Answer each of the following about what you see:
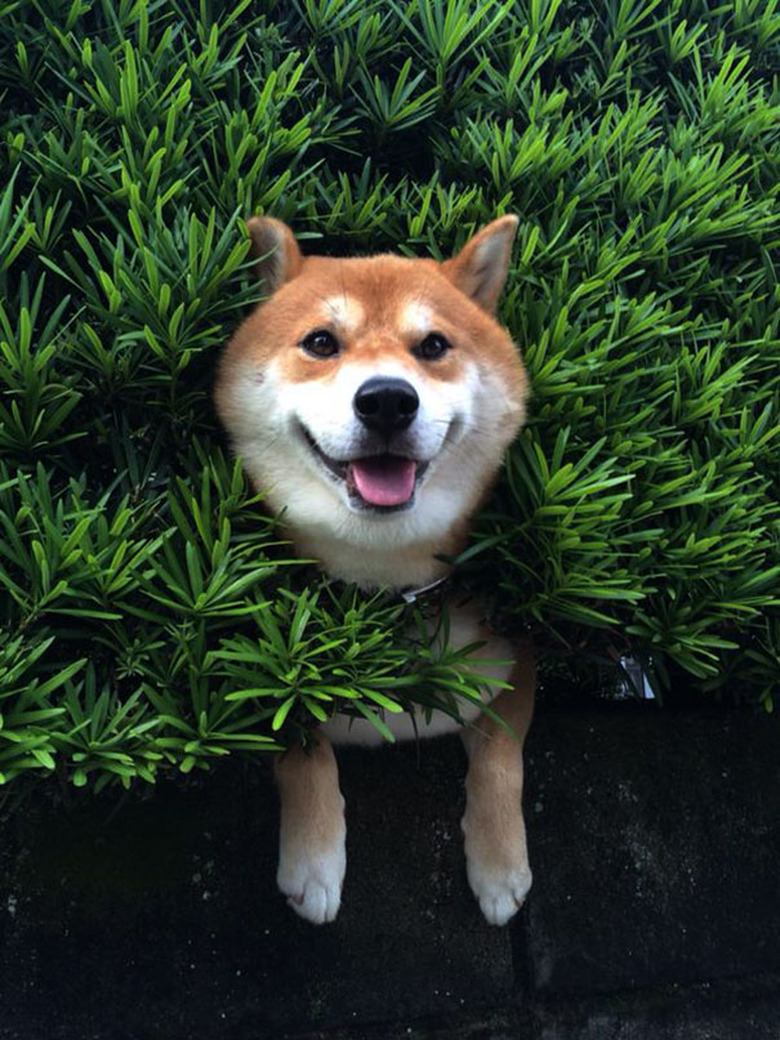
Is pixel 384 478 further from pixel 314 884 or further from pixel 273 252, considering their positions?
pixel 314 884

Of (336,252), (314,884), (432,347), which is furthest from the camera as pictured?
(336,252)

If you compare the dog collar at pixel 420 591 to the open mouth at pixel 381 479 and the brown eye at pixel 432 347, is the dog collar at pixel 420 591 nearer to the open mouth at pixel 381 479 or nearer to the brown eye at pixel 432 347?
the open mouth at pixel 381 479

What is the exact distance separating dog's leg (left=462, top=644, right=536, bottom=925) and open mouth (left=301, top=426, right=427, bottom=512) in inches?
16.6

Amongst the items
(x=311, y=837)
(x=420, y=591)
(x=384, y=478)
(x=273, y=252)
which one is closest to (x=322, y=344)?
(x=273, y=252)

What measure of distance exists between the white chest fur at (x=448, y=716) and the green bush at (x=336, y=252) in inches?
2.7

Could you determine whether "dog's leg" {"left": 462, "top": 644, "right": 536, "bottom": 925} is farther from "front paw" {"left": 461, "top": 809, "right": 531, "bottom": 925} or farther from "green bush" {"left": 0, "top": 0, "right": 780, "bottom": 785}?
"green bush" {"left": 0, "top": 0, "right": 780, "bottom": 785}

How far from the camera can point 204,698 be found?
1.35 meters

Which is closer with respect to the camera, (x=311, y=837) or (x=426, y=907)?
(x=311, y=837)

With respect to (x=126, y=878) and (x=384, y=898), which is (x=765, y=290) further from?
(x=126, y=878)

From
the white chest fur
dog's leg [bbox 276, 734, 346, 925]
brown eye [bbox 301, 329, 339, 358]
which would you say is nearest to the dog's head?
brown eye [bbox 301, 329, 339, 358]

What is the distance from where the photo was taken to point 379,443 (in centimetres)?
150

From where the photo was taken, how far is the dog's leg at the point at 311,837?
1590 millimetres

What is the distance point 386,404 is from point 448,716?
544 mm

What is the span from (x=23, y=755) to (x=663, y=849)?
1222 millimetres
